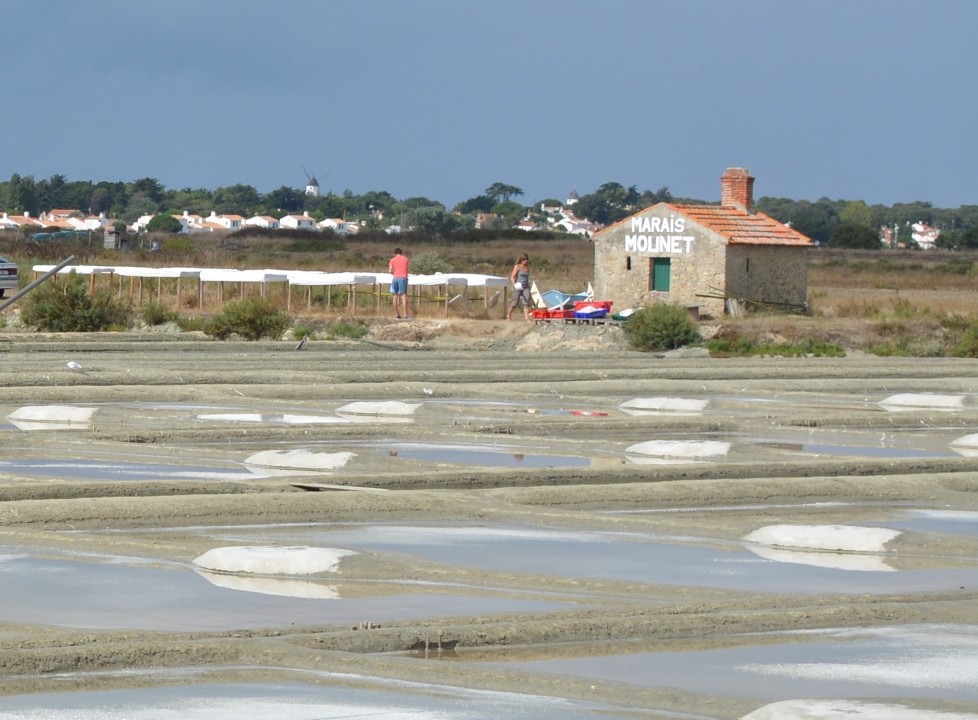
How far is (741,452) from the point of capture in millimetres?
13570

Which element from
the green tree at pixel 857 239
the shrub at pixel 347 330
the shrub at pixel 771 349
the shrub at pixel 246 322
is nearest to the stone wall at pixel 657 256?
the shrub at pixel 771 349

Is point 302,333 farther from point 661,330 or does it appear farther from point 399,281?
point 661,330

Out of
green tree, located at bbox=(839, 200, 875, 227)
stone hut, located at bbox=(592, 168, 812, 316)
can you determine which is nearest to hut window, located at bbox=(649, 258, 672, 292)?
stone hut, located at bbox=(592, 168, 812, 316)

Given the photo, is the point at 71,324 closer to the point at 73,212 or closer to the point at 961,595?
the point at 961,595

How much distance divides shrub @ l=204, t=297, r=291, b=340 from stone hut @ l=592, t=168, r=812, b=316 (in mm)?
7446

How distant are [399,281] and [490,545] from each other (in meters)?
22.7

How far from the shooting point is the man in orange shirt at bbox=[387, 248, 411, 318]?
102 ft

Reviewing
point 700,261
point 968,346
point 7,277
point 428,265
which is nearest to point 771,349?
point 968,346

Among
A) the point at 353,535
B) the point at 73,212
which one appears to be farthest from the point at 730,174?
the point at 73,212

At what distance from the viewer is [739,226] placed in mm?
33812

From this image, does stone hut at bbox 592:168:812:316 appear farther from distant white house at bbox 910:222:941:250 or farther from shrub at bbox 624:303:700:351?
distant white house at bbox 910:222:941:250

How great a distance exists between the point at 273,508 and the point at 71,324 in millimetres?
21575

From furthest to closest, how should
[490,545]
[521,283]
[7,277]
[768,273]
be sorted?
1. [7,277]
2. [768,273]
3. [521,283]
4. [490,545]

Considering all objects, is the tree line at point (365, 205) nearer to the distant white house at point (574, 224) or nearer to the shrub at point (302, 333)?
the distant white house at point (574, 224)
